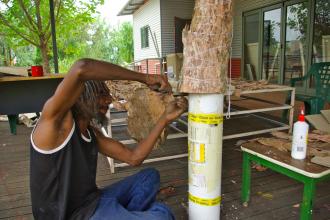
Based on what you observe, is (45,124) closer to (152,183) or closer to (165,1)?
(152,183)

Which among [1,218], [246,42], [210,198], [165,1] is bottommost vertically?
[1,218]

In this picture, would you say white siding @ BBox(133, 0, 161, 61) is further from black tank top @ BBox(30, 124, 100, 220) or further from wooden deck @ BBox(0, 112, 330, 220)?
black tank top @ BBox(30, 124, 100, 220)

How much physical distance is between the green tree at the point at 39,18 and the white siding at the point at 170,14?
3403 mm

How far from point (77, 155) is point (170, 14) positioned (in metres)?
10.6

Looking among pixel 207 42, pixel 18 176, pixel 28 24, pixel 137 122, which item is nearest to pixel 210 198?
pixel 207 42

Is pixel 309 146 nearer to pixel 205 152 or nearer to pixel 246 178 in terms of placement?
pixel 246 178

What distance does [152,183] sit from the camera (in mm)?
1824

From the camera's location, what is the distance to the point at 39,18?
22.2 feet

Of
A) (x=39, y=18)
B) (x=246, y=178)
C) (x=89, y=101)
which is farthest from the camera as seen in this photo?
(x=39, y=18)

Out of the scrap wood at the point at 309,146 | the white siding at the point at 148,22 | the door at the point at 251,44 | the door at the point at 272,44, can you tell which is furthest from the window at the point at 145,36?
the scrap wood at the point at 309,146

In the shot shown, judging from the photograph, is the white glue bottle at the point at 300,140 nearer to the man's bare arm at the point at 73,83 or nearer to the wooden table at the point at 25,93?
the man's bare arm at the point at 73,83

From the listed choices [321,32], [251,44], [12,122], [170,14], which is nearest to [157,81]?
[12,122]

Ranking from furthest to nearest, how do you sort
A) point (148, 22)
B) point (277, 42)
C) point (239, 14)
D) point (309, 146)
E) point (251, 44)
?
1. point (148, 22)
2. point (239, 14)
3. point (251, 44)
4. point (277, 42)
5. point (309, 146)

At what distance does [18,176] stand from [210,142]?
2520 millimetres
